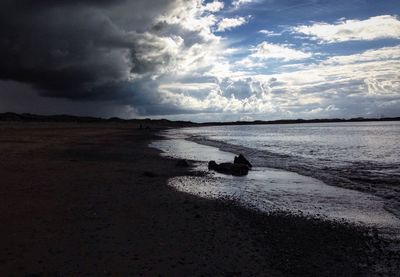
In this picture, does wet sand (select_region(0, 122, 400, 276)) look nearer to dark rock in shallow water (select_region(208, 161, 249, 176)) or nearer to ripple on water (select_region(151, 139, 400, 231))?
ripple on water (select_region(151, 139, 400, 231))

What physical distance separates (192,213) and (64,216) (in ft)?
12.6

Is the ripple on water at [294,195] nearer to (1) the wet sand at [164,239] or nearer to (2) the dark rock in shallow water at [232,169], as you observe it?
(2) the dark rock in shallow water at [232,169]

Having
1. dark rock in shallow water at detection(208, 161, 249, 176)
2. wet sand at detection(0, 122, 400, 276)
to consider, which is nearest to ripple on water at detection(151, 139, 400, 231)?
dark rock in shallow water at detection(208, 161, 249, 176)

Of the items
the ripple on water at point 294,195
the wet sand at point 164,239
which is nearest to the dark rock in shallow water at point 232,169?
the ripple on water at point 294,195

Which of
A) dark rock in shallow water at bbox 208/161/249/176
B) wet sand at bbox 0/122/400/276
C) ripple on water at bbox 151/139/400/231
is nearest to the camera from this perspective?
wet sand at bbox 0/122/400/276

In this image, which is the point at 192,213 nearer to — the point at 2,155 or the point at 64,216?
the point at 64,216

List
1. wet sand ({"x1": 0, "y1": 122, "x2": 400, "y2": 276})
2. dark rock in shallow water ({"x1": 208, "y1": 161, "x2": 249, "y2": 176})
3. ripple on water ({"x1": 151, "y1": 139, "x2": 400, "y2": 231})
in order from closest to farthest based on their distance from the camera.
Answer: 1. wet sand ({"x1": 0, "y1": 122, "x2": 400, "y2": 276})
2. ripple on water ({"x1": 151, "y1": 139, "x2": 400, "y2": 231})
3. dark rock in shallow water ({"x1": 208, "y1": 161, "x2": 249, "y2": 176})

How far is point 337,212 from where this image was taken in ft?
40.7

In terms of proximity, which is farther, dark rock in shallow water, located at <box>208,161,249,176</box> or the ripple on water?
dark rock in shallow water, located at <box>208,161,249,176</box>

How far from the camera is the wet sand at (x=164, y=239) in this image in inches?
281

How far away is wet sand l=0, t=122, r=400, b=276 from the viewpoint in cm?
713

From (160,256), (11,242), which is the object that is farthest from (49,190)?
(160,256)

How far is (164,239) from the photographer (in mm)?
8672

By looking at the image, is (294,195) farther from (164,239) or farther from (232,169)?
(164,239)
